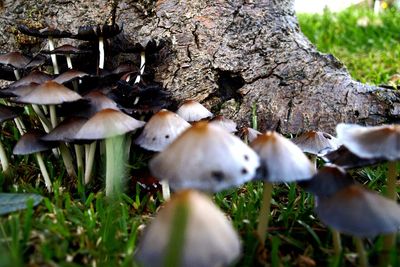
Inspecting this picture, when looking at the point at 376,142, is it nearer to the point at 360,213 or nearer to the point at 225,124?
the point at 360,213

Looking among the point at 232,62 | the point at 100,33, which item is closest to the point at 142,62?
the point at 100,33

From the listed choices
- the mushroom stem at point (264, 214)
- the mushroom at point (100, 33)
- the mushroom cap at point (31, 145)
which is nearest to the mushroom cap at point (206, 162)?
the mushroom stem at point (264, 214)

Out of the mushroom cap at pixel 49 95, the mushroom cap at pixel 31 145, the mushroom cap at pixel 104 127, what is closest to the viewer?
the mushroom cap at pixel 104 127

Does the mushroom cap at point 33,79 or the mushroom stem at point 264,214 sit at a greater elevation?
the mushroom cap at point 33,79

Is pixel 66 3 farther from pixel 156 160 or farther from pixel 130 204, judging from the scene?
pixel 156 160

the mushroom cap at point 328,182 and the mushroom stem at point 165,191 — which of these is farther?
the mushroom stem at point 165,191

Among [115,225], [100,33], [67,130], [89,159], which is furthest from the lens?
[100,33]

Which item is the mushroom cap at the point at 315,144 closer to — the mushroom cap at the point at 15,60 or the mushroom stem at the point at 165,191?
the mushroom stem at the point at 165,191

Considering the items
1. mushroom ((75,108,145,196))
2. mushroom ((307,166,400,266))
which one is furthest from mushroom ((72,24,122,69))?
mushroom ((307,166,400,266))
